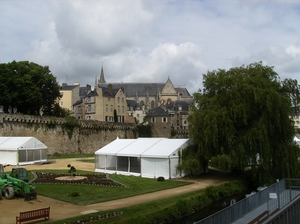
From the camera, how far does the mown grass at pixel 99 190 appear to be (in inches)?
593

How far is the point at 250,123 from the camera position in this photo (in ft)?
69.9

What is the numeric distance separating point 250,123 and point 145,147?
8.03m

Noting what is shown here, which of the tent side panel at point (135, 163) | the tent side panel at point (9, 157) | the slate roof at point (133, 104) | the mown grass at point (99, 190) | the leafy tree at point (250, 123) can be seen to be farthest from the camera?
the slate roof at point (133, 104)

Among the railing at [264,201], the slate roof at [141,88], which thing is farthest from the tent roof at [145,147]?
the slate roof at [141,88]

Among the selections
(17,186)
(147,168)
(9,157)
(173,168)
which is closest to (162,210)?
(17,186)

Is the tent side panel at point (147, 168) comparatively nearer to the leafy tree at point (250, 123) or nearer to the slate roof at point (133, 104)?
the leafy tree at point (250, 123)

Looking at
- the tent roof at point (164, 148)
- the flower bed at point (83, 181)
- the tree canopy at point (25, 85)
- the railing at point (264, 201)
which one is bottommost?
the flower bed at point (83, 181)

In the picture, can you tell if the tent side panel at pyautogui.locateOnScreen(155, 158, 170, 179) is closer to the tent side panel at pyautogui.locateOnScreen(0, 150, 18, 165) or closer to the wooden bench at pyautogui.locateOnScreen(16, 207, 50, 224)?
the wooden bench at pyautogui.locateOnScreen(16, 207, 50, 224)

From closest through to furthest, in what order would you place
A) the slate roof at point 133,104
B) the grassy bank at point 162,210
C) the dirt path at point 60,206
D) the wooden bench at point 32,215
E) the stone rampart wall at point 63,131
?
the wooden bench at point 32,215
the grassy bank at point 162,210
the dirt path at point 60,206
the stone rampart wall at point 63,131
the slate roof at point 133,104

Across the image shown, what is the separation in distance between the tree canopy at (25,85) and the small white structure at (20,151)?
365 inches

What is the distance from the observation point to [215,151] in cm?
2123

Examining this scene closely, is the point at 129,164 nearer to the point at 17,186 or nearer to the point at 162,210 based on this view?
the point at 17,186

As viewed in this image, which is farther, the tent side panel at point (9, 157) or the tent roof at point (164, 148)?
the tent side panel at point (9, 157)

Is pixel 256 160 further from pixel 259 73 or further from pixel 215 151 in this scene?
pixel 259 73
